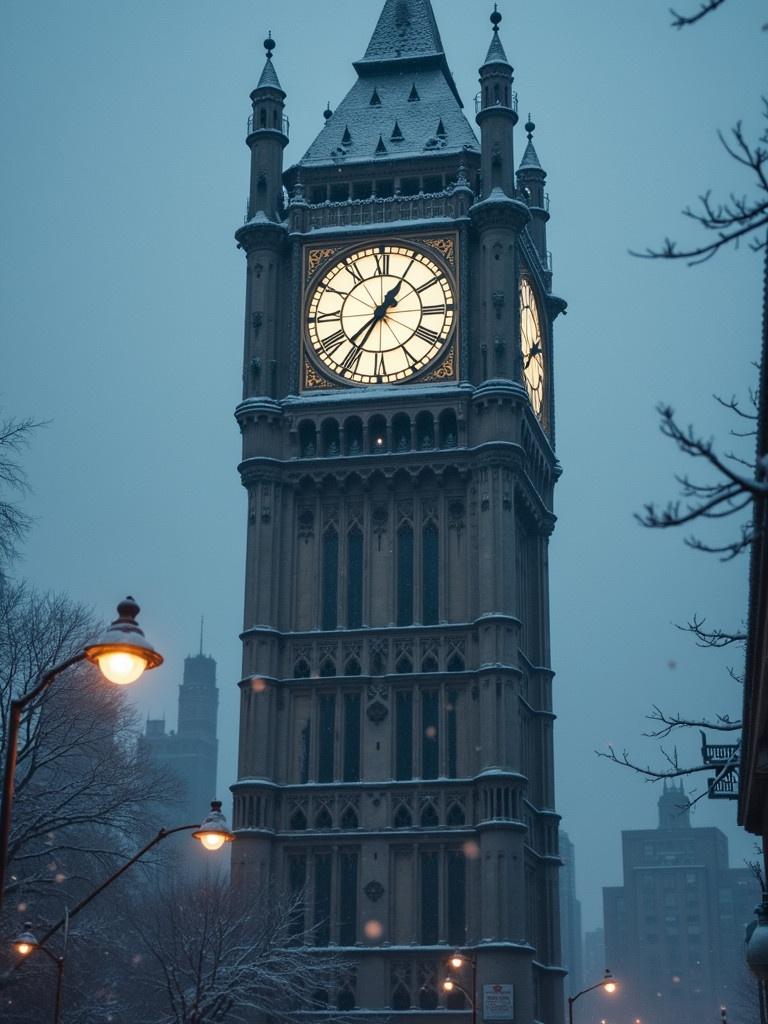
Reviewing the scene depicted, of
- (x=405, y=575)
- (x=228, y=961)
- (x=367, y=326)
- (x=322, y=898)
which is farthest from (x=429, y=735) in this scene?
(x=367, y=326)

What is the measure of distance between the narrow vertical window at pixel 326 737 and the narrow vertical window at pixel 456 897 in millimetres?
5507

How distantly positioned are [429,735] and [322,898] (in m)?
6.85

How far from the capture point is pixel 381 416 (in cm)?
7144

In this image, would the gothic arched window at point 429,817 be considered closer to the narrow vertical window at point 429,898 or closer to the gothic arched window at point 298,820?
the narrow vertical window at point 429,898

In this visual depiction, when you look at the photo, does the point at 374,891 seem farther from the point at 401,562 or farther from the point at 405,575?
the point at 401,562

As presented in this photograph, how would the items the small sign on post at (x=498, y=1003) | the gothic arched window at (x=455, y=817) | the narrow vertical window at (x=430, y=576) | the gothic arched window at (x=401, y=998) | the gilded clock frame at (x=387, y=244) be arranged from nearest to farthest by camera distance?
the small sign on post at (x=498, y=1003)
the gothic arched window at (x=401, y=998)
the gothic arched window at (x=455, y=817)
the narrow vertical window at (x=430, y=576)
the gilded clock frame at (x=387, y=244)

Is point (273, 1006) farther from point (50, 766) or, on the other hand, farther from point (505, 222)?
point (505, 222)

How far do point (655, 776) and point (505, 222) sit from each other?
47318 millimetres

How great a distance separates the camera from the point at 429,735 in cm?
6750

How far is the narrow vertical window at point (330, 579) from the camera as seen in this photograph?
69.9 m

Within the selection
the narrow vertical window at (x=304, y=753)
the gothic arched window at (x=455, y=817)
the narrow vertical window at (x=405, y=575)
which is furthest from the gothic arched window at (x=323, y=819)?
the narrow vertical window at (x=405, y=575)

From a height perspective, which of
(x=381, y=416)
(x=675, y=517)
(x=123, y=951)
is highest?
(x=381, y=416)

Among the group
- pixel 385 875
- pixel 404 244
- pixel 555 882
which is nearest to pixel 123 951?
pixel 385 875

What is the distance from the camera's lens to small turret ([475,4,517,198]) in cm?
7425
